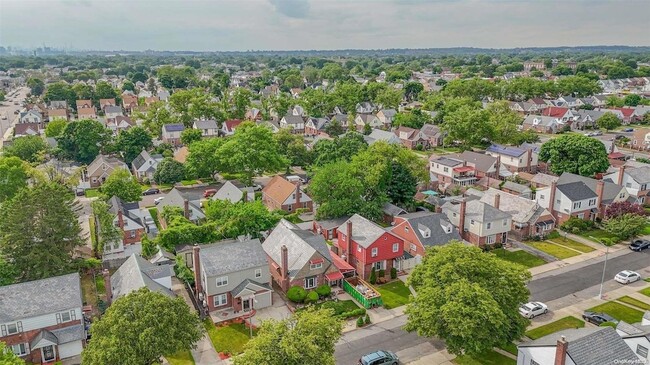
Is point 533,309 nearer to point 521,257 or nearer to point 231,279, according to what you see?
point 521,257

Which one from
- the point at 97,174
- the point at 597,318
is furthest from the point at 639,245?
the point at 97,174

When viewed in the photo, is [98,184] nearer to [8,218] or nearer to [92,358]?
[8,218]

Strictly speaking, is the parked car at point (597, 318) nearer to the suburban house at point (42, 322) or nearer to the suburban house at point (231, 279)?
the suburban house at point (231, 279)

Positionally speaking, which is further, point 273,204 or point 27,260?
point 273,204

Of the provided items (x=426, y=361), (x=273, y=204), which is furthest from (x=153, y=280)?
(x=273, y=204)

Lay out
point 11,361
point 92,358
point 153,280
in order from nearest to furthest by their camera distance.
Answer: point 11,361, point 92,358, point 153,280

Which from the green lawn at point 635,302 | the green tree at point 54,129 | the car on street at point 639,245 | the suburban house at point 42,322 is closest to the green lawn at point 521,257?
the green lawn at point 635,302

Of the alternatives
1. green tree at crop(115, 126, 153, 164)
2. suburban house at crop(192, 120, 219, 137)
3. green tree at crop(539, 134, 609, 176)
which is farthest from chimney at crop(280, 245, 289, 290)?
suburban house at crop(192, 120, 219, 137)

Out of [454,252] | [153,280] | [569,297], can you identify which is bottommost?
[569,297]
